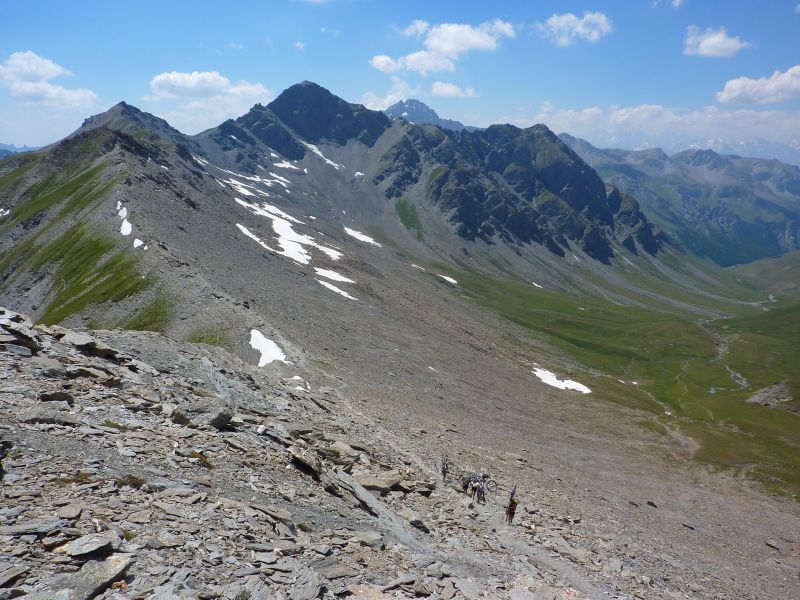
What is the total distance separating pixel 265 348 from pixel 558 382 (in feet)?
263

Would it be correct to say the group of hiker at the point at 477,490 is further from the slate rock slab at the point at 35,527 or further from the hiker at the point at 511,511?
the slate rock slab at the point at 35,527

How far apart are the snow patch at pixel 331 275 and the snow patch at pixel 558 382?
46.4 metres

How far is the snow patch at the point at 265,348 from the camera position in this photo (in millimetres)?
51031

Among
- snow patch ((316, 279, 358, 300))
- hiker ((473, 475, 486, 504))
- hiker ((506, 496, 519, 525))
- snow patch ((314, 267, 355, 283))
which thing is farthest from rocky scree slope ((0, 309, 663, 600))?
snow patch ((314, 267, 355, 283))

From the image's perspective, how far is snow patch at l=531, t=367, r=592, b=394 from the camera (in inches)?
4445

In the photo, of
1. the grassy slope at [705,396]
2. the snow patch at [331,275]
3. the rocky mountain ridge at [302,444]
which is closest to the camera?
the rocky mountain ridge at [302,444]

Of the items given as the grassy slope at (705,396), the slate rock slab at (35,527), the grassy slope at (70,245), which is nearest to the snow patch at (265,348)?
the grassy slope at (70,245)

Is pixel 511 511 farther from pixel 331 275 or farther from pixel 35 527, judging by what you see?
pixel 331 275

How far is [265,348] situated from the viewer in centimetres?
5344

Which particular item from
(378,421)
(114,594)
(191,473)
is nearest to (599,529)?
(378,421)

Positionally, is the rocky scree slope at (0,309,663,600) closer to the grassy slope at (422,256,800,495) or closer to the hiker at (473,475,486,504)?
the hiker at (473,475,486,504)

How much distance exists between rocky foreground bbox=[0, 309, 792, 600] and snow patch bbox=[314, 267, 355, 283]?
257ft

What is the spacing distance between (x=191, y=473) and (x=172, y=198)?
379 ft

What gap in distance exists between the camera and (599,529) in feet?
120
